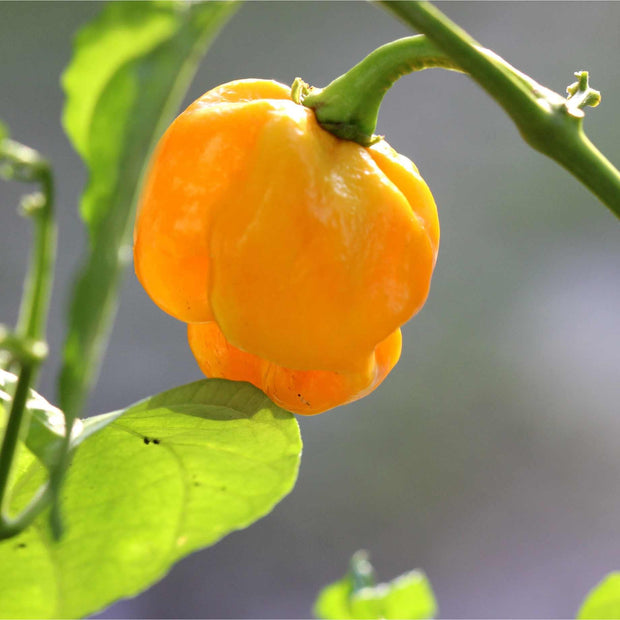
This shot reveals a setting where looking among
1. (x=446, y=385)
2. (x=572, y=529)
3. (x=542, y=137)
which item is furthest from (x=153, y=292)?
(x=572, y=529)

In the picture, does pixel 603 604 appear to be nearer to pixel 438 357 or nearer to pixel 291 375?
pixel 291 375

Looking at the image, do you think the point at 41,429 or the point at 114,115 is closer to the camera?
the point at 114,115

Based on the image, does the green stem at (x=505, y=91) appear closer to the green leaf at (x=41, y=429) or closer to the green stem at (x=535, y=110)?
the green stem at (x=535, y=110)

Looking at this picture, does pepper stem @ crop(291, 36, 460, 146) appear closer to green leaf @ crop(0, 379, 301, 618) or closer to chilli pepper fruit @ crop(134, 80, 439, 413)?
chilli pepper fruit @ crop(134, 80, 439, 413)

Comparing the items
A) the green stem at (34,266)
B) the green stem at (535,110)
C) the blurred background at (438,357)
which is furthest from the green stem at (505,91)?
the blurred background at (438,357)

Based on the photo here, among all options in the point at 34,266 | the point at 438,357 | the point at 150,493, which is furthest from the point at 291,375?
the point at 438,357

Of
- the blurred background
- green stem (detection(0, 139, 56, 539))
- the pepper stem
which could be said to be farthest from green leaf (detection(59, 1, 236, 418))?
the blurred background

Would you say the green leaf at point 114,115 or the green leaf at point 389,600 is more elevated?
the green leaf at point 114,115
